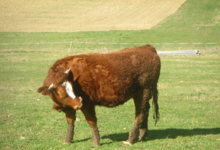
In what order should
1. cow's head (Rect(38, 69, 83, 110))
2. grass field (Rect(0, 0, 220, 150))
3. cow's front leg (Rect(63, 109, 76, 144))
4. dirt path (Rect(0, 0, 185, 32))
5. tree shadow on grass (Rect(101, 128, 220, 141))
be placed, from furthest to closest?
dirt path (Rect(0, 0, 185, 32))
tree shadow on grass (Rect(101, 128, 220, 141))
grass field (Rect(0, 0, 220, 150))
cow's front leg (Rect(63, 109, 76, 144))
cow's head (Rect(38, 69, 83, 110))

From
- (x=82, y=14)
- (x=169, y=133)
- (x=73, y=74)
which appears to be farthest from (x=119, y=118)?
(x=82, y=14)

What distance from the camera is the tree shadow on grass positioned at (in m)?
9.70

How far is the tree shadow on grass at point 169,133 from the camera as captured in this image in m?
9.70

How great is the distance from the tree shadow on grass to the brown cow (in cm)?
48

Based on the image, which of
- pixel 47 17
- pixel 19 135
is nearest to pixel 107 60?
pixel 19 135

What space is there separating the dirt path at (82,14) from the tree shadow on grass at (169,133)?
3885cm

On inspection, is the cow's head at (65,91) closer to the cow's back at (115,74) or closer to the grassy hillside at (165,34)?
the cow's back at (115,74)

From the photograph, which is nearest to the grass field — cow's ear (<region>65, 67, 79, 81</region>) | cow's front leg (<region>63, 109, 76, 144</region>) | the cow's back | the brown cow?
cow's front leg (<region>63, 109, 76, 144</region>)

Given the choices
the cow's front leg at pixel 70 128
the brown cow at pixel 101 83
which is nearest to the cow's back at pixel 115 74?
the brown cow at pixel 101 83

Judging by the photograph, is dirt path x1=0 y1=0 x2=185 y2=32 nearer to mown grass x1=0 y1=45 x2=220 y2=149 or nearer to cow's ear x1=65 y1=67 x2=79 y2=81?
mown grass x1=0 y1=45 x2=220 y2=149

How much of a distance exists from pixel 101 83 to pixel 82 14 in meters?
48.7

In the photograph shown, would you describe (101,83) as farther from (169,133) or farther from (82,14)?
(82,14)

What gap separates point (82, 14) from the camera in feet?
185

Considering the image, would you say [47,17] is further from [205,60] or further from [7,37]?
[205,60]
